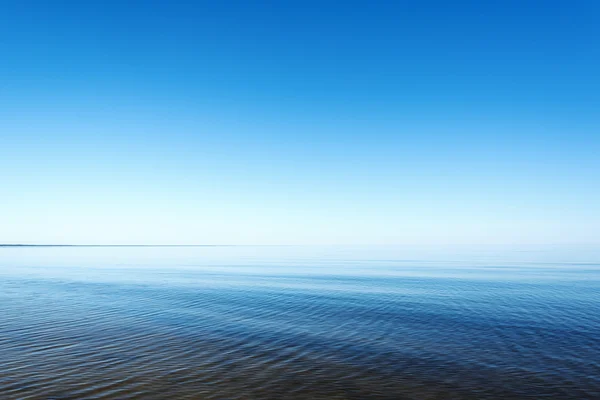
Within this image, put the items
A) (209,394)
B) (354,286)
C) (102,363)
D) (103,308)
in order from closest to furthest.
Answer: (209,394) < (102,363) < (103,308) < (354,286)

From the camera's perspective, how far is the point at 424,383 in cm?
1334

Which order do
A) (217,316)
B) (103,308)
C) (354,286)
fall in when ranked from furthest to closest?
(354,286) < (103,308) < (217,316)

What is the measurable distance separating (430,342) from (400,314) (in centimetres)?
724

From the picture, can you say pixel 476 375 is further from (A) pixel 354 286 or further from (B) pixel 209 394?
(A) pixel 354 286

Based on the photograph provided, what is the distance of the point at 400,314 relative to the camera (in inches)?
1017

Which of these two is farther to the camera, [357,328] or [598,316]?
[598,316]

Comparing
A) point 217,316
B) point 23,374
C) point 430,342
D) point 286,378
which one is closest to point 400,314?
point 430,342

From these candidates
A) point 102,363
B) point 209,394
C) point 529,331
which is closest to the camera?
point 209,394

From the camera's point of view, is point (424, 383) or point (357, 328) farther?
point (357, 328)

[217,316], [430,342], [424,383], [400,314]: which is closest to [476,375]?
[424,383]

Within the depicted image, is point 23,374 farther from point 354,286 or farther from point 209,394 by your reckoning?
point 354,286

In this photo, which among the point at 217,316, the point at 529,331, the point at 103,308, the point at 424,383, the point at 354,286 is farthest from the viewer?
the point at 354,286

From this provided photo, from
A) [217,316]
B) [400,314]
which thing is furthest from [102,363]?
[400,314]

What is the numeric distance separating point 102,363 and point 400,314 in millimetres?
18183
